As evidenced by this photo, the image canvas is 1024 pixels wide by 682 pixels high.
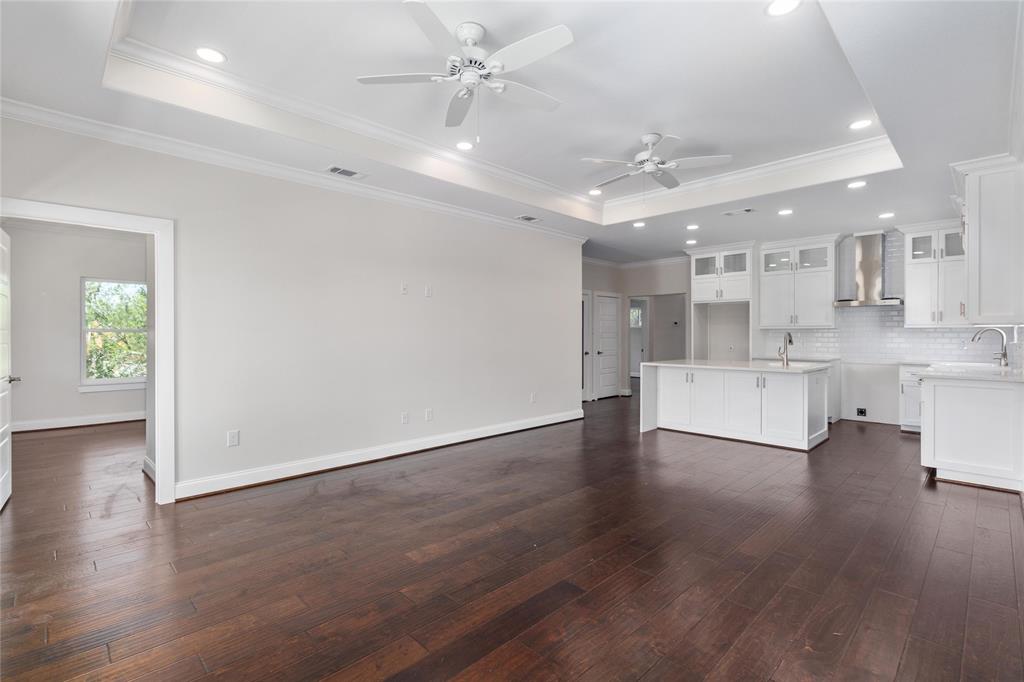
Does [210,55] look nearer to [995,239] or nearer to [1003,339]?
[995,239]

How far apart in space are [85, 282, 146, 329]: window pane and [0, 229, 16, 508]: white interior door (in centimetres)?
391

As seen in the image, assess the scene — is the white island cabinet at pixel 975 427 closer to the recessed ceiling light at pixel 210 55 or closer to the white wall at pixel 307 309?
the white wall at pixel 307 309

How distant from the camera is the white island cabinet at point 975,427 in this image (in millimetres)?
3828

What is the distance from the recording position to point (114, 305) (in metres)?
7.13

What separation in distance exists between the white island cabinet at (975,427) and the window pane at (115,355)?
9896 mm

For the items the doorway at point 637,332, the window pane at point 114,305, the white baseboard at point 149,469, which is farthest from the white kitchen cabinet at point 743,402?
the window pane at point 114,305

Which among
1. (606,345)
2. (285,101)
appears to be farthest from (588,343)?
(285,101)

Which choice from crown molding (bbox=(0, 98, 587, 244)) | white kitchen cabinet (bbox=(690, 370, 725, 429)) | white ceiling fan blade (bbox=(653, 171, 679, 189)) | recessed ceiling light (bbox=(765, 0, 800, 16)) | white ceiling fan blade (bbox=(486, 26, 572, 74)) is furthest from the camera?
white kitchen cabinet (bbox=(690, 370, 725, 429))

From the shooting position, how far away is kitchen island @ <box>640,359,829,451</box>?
17.1ft

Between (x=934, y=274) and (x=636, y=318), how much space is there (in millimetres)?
7055

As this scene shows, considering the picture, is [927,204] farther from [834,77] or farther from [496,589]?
[496,589]

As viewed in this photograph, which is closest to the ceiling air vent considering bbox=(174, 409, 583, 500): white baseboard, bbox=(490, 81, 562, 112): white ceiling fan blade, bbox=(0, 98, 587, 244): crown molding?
bbox=(0, 98, 587, 244): crown molding

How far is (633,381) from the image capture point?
1211 cm

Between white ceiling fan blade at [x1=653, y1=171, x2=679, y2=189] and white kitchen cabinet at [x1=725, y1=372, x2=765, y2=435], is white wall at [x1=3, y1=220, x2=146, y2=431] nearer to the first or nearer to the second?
white ceiling fan blade at [x1=653, y1=171, x2=679, y2=189]
